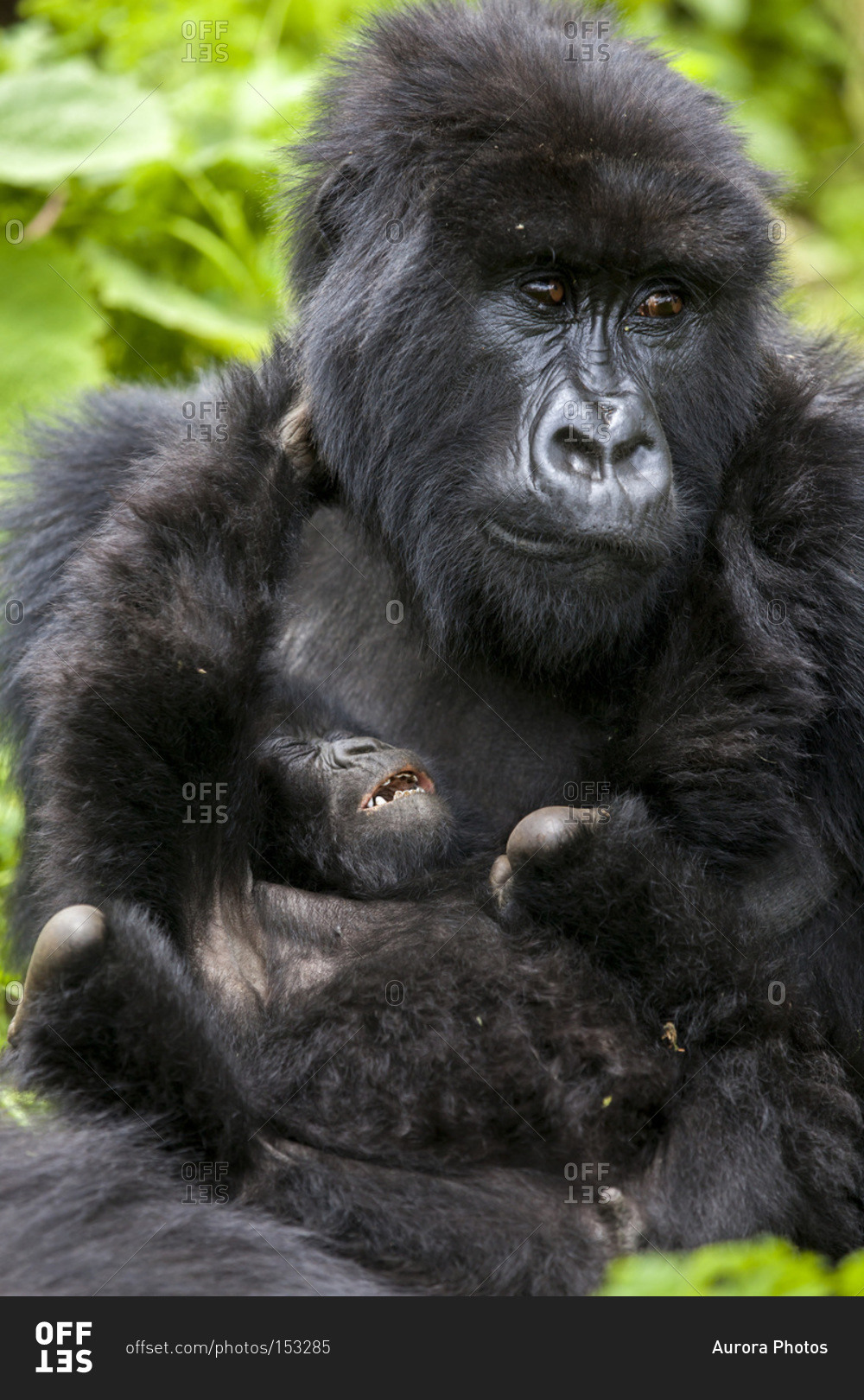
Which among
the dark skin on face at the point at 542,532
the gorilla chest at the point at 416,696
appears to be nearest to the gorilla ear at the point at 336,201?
the dark skin on face at the point at 542,532

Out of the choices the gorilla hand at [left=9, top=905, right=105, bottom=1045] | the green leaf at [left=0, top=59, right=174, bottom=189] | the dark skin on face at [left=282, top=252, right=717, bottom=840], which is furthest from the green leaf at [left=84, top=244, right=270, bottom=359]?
the gorilla hand at [left=9, top=905, right=105, bottom=1045]

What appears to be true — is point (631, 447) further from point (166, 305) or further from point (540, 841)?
point (166, 305)

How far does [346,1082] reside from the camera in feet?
10.0

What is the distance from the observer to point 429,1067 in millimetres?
3037

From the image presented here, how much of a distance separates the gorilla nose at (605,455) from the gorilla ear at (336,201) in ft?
2.47

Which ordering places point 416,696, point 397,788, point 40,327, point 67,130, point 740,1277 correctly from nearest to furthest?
point 740,1277 < point 397,788 < point 416,696 < point 40,327 < point 67,130

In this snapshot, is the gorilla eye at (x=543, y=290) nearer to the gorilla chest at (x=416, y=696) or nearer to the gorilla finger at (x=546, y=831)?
the gorilla chest at (x=416, y=696)

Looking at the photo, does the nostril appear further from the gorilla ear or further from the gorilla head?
the gorilla ear

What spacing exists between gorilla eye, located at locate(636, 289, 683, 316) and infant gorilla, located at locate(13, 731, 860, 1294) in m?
1.11

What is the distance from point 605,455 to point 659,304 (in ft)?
1.55

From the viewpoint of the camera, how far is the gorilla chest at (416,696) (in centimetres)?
360

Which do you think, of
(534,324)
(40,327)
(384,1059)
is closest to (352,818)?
(384,1059)
